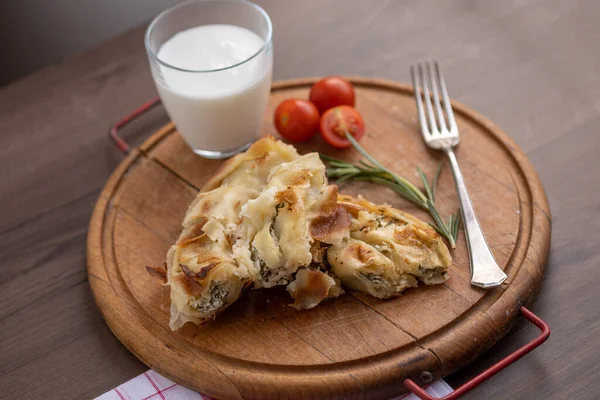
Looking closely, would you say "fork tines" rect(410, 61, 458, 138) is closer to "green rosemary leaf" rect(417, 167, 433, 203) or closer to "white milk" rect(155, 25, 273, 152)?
"green rosemary leaf" rect(417, 167, 433, 203)

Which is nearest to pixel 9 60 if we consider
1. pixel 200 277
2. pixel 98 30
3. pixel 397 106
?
pixel 98 30

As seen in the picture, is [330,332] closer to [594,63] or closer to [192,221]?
[192,221]

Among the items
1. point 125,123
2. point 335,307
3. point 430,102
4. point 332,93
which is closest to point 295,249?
point 335,307

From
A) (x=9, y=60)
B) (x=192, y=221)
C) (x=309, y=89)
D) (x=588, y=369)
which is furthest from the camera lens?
(x=9, y=60)

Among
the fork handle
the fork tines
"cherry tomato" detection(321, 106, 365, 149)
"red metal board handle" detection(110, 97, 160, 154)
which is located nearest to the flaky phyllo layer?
the fork handle

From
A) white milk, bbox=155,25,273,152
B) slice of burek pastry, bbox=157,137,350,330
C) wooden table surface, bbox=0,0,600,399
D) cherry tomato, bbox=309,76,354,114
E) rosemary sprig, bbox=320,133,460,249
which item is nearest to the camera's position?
slice of burek pastry, bbox=157,137,350,330

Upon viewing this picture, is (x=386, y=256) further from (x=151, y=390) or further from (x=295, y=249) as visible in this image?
(x=151, y=390)
